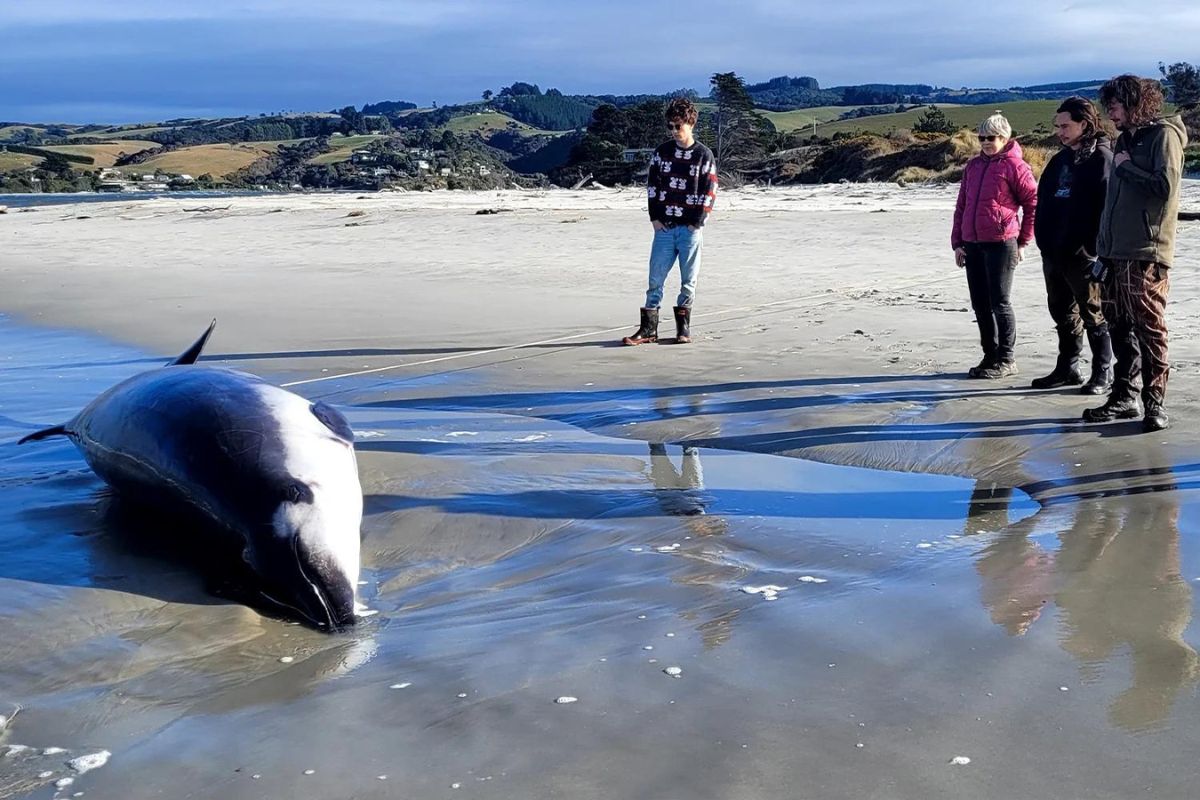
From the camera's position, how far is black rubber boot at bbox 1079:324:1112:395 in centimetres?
811

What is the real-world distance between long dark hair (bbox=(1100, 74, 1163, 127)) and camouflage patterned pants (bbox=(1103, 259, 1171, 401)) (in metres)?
0.81

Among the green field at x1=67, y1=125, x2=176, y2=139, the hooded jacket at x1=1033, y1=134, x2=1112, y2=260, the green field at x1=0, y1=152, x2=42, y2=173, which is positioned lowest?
the hooded jacket at x1=1033, y1=134, x2=1112, y2=260

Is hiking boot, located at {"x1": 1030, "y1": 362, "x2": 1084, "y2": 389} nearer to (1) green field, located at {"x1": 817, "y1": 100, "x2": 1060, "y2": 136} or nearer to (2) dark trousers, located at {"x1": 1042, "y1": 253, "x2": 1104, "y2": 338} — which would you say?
(2) dark trousers, located at {"x1": 1042, "y1": 253, "x2": 1104, "y2": 338}

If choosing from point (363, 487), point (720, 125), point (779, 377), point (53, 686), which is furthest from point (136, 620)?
point (720, 125)

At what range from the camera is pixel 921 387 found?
840cm

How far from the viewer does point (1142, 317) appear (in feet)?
23.5

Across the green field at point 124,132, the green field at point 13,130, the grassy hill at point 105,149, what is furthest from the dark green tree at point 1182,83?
the green field at point 13,130

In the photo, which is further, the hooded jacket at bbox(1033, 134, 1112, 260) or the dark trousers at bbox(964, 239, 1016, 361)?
the dark trousers at bbox(964, 239, 1016, 361)

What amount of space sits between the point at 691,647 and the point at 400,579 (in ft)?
4.73

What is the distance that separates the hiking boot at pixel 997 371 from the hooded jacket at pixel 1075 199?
2.72 ft

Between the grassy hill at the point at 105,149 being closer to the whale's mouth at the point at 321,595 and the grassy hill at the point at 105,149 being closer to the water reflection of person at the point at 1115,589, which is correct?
the whale's mouth at the point at 321,595

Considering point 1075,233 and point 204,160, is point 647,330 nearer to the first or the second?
point 1075,233

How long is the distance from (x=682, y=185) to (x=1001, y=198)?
302cm

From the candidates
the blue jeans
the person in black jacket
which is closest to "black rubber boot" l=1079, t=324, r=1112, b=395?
the person in black jacket
